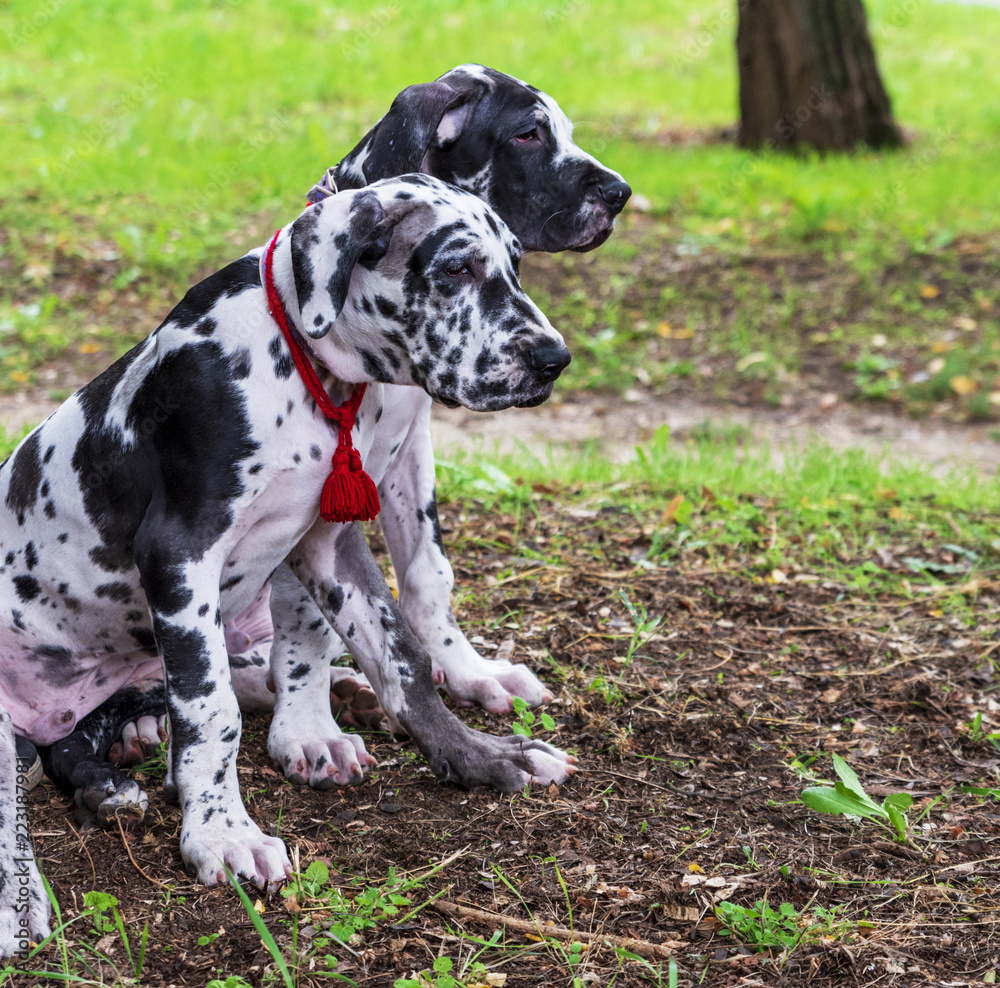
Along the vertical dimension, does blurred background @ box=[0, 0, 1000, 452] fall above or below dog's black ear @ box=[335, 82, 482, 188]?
below

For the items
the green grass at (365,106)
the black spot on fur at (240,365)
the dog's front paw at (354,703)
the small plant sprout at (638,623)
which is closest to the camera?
the black spot on fur at (240,365)

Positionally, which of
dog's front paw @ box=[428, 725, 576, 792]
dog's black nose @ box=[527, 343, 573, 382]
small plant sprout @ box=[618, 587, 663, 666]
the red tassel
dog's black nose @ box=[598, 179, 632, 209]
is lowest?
small plant sprout @ box=[618, 587, 663, 666]

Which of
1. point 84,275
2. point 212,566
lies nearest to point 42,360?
point 84,275

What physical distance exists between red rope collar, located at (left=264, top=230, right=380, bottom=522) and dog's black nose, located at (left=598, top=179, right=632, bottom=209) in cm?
116

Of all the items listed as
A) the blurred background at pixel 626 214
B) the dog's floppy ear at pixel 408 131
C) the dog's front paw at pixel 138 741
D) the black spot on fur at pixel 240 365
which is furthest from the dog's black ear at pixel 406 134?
the blurred background at pixel 626 214

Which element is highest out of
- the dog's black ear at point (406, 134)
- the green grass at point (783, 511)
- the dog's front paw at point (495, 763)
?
the dog's black ear at point (406, 134)

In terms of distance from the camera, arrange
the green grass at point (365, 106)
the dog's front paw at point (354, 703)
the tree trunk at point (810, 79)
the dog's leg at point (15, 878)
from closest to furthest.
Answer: the dog's leg at point (15, 878)
the dog's front paw at point (354, 703)
the green grass at point (365, 106)
the tree trunk at point (810, 79)

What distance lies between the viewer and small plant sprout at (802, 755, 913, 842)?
112 inches

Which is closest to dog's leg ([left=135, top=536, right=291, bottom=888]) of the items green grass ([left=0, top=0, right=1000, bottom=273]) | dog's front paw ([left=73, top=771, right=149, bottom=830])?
dog's front paw ([left=73, top=771, right=149, bottom=830])

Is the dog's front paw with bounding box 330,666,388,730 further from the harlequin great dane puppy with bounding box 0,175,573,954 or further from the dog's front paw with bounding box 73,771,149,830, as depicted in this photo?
the dog's front paw with bounding box 73,771,149,830

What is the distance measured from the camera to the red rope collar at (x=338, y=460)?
278 cm

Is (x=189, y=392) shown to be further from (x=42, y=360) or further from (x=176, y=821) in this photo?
(x=42, y=360)

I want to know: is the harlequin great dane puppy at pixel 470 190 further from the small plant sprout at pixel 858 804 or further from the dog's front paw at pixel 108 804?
the small plant sprout at pixel 858 804

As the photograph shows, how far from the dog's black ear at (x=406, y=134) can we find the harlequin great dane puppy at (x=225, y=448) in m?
0.57
